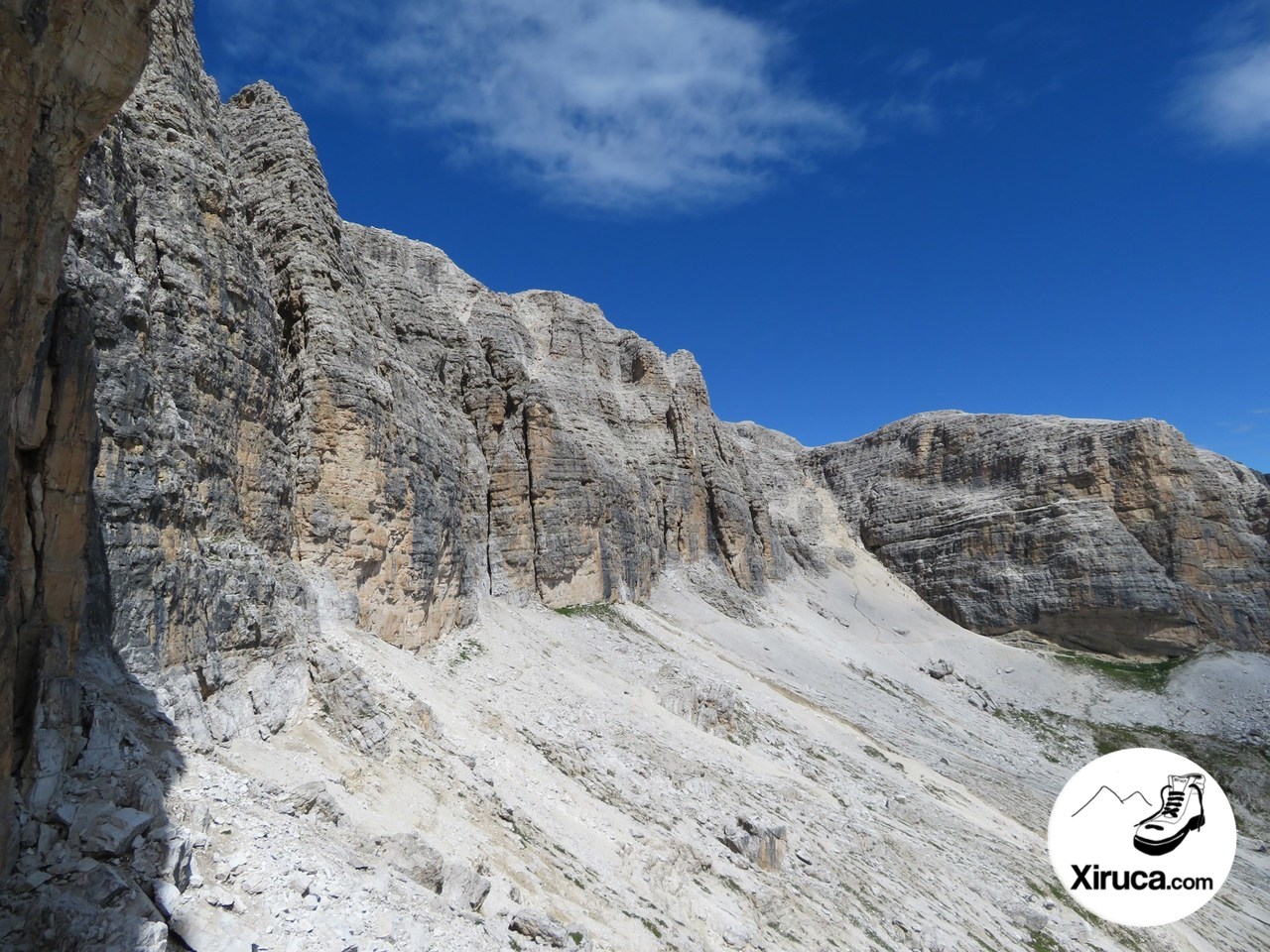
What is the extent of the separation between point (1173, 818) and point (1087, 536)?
54.4 meters

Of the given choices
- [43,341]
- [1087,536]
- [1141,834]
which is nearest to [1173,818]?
[1141,834]

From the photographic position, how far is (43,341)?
7926 mm

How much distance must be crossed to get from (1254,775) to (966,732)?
17.3 meters

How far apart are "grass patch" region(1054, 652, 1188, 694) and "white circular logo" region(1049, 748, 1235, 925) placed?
4106cm

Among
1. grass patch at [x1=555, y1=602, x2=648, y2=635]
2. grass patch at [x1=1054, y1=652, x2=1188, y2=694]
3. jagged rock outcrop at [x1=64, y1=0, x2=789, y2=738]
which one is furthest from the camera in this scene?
grass patch at [x1=1054, y1=652, x2=1188, y2=694]

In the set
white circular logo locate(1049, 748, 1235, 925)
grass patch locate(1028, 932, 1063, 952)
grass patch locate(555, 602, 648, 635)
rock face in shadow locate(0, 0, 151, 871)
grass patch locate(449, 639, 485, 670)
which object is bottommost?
grass patch locate(1028, 932, 1063, 952)

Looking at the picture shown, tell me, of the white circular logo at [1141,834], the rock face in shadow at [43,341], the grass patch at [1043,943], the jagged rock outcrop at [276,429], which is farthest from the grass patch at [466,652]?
the grass patch at [1043,943]

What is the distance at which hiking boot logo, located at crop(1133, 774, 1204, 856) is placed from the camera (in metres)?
18.5

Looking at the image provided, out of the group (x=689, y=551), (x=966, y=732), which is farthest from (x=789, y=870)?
(x=689, y=551)

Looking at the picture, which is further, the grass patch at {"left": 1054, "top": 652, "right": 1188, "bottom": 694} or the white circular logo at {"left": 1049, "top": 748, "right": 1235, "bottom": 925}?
the grass patch at {"left": 1054, "top": 652, "right": 1188, "bottom": 694}

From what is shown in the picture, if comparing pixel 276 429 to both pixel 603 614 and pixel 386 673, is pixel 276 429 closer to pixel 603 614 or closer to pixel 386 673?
pixel 386 673

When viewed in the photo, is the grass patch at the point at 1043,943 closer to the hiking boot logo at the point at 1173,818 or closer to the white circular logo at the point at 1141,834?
the white circular logo at the point at 1141,834

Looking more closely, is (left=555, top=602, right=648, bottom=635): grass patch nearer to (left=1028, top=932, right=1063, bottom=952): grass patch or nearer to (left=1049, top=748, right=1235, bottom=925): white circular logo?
(left=1028, top=932, right=1063, bottom=952): grass patch

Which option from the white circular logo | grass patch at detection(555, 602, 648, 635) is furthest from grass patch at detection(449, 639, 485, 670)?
the white circular logo
